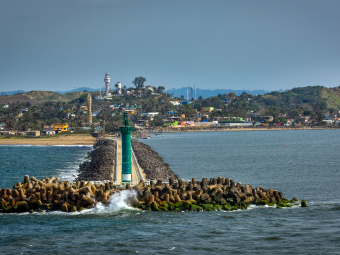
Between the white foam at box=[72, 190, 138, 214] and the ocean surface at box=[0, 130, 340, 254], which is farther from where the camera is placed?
the white foam at box=[72, 190, 138, 214]

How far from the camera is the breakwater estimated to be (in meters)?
20.1

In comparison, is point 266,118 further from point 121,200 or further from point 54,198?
point 54,198

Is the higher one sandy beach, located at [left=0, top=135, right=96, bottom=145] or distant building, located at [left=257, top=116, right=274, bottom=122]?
distant building, located at [left=257, top=116, right=274, bottom=122]

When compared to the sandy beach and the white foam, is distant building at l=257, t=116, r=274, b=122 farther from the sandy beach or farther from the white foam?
the white foam

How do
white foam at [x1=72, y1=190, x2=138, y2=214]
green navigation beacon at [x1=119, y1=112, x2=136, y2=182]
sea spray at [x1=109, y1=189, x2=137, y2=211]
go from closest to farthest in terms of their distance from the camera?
white foam at [x1=72, y1=190, x2=138, y2=214], sea spray at [x1=109, y1=189, x2=137, y2=211], green navigation beacon at [x1=119, y1=112, x2=136, y2=182]

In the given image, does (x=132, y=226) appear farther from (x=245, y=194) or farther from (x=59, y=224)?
(x=245, y=194)

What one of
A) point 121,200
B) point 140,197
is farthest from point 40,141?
point 140,197

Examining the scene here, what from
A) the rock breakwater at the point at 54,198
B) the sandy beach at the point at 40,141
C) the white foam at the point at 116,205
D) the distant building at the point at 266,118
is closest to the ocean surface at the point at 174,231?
the white foam at the point at 116,205

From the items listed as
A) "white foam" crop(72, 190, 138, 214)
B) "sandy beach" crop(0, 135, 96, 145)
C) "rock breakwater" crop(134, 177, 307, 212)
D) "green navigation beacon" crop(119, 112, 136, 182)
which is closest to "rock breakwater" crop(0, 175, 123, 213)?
"white foam" crop(72, 190, 138, 214)

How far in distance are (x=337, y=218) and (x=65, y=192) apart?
1275cm

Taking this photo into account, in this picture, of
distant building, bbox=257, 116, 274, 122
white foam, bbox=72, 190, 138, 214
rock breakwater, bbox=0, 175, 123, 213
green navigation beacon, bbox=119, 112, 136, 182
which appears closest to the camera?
white foam, bbox=72, 190, 138, 214

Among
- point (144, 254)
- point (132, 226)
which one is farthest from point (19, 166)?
point (144, 254)

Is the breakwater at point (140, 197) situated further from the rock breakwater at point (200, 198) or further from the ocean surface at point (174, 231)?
the ocean surface at point (174, 231)

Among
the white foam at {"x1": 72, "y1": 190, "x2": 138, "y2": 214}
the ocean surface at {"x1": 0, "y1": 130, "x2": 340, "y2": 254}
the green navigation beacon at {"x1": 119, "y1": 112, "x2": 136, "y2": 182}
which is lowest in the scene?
the ocean surface at {"x1": 0, "y1": 130, "x2": 340, "y2": 254}
